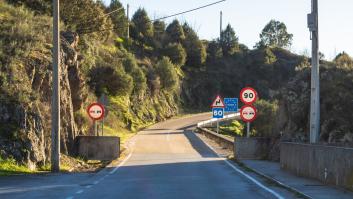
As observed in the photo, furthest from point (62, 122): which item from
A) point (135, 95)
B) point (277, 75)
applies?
point (277, 75)

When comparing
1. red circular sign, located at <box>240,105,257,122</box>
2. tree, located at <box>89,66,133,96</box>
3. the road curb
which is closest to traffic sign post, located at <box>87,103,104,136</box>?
red circular sign, located at <box>240,105,257,122</box>

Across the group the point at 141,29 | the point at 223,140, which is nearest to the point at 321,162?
the point at 223,140

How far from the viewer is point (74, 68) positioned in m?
33.6

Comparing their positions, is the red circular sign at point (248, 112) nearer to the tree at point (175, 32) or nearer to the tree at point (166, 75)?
the tree at point (166, 75)

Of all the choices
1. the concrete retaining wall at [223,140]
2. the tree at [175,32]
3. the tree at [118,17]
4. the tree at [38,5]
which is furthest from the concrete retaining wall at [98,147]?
the tree at [175,32]

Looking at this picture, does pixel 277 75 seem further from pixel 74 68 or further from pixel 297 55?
pixel 74 68

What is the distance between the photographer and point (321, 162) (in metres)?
17.4

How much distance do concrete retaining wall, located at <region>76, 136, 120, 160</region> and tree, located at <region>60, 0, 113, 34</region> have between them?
13.7 metres

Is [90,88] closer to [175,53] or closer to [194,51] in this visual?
[175,53]

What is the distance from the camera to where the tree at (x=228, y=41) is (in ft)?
444

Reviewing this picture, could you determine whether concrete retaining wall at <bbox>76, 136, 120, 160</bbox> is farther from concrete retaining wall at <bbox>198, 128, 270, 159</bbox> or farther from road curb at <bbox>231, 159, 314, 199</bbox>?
road curb at <bbox>231, 159, 314, 199</bbox>

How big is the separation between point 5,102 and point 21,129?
1224 mm

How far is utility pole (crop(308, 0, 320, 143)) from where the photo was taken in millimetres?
20531

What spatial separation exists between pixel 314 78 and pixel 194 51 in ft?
326
